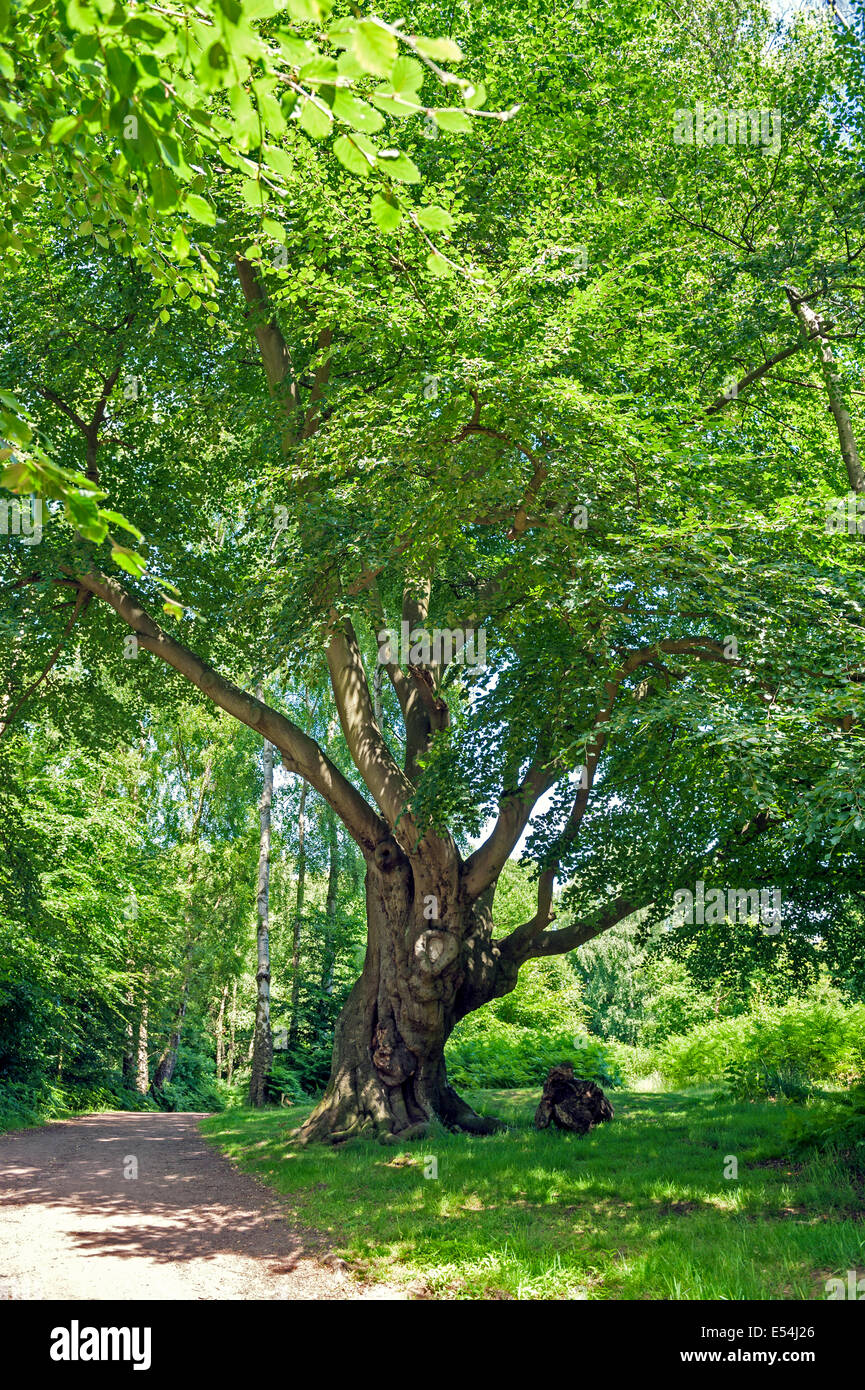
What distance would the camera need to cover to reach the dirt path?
5.43 m

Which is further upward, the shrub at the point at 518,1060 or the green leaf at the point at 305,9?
the green leaf at the point at 305,9

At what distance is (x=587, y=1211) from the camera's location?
23.4 ft

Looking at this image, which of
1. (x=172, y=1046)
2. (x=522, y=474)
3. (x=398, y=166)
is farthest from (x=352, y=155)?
(x=172, y=1046)

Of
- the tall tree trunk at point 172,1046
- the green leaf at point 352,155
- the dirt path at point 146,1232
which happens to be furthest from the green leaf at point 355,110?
the tall tree trunk at point 172,1046

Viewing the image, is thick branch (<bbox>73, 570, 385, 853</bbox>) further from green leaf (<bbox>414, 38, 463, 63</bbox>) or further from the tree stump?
green leaf (<bbox>414, 38, 463, 63</bbox>)

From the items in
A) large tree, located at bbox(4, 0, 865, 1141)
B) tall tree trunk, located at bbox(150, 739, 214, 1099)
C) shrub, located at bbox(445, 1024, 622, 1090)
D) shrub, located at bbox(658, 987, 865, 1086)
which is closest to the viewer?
large tree, located at bbox(4, 0, 865, 1141)

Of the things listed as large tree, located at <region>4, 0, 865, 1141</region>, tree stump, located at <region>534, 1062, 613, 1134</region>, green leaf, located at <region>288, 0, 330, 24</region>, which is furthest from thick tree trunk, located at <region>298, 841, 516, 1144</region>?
green leaf, located at <region>288, 0, 330, 24</region>

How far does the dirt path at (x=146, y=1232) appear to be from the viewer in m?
5.43

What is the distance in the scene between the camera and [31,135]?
3.90 meters

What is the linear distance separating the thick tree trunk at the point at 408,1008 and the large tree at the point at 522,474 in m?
0.05

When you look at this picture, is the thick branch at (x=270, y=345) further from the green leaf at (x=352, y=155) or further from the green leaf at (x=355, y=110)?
the green leaf at (x=355, y=110)

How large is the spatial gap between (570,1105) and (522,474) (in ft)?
25.7

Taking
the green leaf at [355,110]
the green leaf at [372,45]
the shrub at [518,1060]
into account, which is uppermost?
the green leaf at [355,110]

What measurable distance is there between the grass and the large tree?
2.01m
